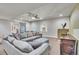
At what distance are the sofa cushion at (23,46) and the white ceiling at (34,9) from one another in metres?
0.44

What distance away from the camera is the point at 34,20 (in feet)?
6.75

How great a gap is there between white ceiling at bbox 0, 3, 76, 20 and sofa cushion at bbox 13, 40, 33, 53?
0.44 m

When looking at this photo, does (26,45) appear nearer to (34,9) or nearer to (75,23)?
(34,9)

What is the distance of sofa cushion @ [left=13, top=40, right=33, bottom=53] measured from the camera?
1.95 m

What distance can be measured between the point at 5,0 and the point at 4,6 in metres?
0.10

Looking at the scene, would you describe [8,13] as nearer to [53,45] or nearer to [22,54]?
[22,54]

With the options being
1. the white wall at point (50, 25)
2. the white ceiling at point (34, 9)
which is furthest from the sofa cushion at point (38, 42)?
the white ceiling at point (34, 9)

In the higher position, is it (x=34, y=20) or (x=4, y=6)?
(x=4, y=6)

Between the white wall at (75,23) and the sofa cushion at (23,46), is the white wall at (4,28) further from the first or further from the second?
the white wall at (75,23)

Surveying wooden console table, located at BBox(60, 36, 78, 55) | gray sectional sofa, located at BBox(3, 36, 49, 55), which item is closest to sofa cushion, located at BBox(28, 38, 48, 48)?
gray sectional sofa, located at BBox(3, 36, 49, 55)

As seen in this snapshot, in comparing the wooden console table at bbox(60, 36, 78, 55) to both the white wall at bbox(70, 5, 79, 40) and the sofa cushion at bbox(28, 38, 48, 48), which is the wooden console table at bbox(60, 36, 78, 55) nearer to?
the white wall at bbox(70, 5, 79, 40)

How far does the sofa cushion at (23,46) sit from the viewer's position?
1.95 m

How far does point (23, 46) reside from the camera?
1987 mm
